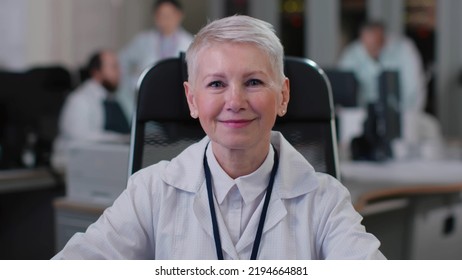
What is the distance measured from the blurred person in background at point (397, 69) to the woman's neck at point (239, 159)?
5.31 ft

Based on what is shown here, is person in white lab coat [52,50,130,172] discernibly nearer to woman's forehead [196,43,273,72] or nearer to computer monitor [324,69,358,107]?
computer monitor [324,69,358,107]

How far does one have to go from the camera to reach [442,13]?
4734 mm

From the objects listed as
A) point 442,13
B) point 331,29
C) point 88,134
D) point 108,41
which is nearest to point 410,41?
point 442,13

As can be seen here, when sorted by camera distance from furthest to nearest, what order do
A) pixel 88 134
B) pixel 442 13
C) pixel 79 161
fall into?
1. pixel 442 13
2. pixel 88 134
3. pixel 79 161

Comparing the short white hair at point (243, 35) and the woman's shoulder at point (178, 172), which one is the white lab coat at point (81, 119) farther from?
the short white hair at point (243, 35)

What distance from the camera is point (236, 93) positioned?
91 centimetres

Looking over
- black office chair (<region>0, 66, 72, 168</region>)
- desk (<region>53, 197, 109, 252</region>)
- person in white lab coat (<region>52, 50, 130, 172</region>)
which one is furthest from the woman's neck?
A: person in white lab coat (<region>52, 50, 130, 172</region>)

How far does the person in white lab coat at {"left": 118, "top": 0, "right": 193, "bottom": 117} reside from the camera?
1506mm

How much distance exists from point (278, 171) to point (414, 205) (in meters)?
1.26

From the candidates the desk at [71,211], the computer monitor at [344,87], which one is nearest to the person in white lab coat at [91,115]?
the computer monitor at [344,87]

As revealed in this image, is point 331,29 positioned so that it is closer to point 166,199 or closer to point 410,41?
point 410,41

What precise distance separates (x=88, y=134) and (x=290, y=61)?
203 cm

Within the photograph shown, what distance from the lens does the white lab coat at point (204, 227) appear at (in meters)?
Answer: 0.96
